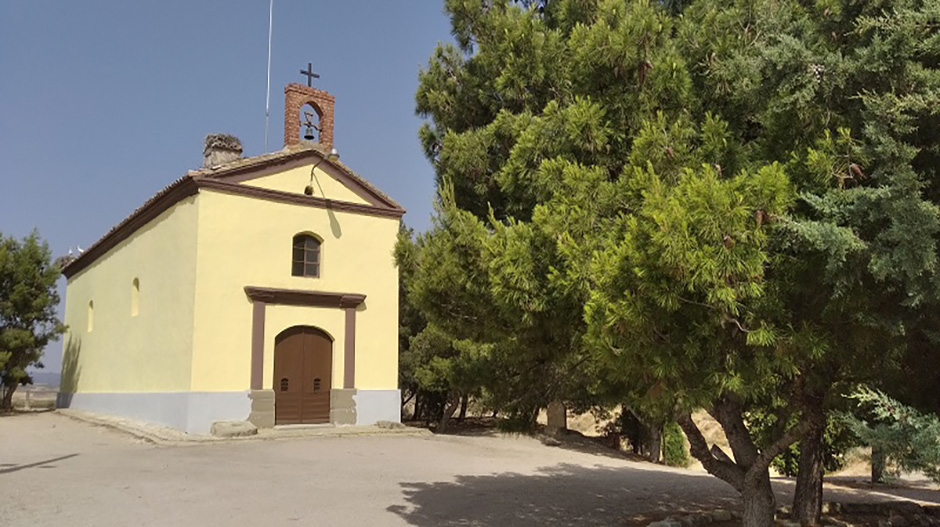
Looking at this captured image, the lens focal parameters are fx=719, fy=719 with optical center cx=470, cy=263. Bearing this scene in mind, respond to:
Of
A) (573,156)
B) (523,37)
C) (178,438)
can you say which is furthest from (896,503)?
(178,438)

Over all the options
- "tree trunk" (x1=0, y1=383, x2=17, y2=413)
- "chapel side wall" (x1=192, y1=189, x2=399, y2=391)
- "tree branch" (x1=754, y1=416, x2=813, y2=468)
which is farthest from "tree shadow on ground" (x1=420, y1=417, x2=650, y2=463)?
"tree trunk" (x1=0, y1=383, x2=17, y2=413)

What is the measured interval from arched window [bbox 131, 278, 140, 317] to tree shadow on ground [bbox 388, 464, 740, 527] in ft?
39.4

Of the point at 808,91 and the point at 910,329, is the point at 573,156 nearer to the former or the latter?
the point at 808,91

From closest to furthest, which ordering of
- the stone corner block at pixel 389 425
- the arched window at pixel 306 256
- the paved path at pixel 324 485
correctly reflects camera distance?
the paved path at pixel 324 485
the stone corner block at pixel 389 425
the arched window at pixel 306 256

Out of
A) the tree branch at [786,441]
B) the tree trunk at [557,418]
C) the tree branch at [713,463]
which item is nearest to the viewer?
the tree branch at [786,441]

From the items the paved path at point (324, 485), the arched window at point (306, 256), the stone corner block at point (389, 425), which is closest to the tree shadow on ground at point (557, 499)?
the paved path at point (324, 485)

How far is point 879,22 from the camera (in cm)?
453

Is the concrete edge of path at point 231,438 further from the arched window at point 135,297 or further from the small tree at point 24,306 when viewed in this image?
the small tree at point 24,306

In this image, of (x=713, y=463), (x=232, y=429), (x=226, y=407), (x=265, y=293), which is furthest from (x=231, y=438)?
(x=713, y=463)

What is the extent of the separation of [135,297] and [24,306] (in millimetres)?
6960

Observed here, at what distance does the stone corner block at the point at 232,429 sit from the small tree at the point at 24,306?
38.3ft

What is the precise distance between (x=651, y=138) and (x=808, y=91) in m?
1.13

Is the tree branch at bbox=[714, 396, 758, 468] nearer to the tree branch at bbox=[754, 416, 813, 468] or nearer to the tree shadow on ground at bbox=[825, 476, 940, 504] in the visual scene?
the tree branch at bbox=[754, 416, 813, 468]

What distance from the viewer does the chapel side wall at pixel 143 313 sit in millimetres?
16344
